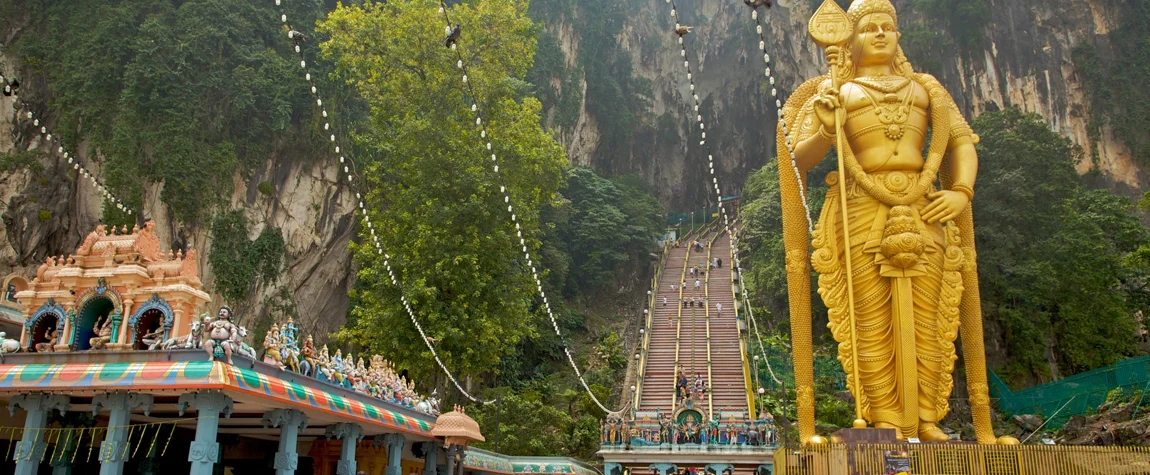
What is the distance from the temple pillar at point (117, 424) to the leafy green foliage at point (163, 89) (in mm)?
10238

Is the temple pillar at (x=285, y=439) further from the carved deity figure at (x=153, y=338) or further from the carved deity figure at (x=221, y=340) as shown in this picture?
the carved deity figure at (x=153, y=338)

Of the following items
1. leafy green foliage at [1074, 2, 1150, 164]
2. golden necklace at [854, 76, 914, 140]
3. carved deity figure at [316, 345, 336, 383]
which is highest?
leafy green foliage at [1074, 2, 1150, 164]

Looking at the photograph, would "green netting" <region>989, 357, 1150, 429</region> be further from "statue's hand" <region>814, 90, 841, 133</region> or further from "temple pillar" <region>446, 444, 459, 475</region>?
"temple pillar" <region>446, 444, 459, 475</region>

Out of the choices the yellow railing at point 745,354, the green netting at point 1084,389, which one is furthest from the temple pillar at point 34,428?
the green netting at point 1084,389

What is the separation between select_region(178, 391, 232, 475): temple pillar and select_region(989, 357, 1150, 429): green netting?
15027mm

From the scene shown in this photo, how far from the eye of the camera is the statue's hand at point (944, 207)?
12039 mm

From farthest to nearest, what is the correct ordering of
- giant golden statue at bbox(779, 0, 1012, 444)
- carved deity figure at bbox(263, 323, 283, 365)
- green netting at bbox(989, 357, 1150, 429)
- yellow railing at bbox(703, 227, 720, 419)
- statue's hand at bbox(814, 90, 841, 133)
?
yellow railing at bbox(703, 227, 720, 419)
green netting at bbox(989, 357, 1150, 429)
giant golden statue at bbox(779, 0, 1012, 444)
statue's hand at bbox(814, 90, 841, 133)
carved deity figure at bbox(263, 323, 283, 365)

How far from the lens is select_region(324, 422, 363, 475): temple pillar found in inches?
428

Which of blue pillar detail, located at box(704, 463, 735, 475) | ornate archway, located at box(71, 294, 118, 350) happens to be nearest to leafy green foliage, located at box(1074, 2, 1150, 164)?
blue pillar detail, located at box(704, 463, 735, 475)

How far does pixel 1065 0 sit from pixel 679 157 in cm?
2166

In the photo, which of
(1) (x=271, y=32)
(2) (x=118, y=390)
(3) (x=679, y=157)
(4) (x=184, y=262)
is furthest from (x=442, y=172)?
(3) (x=679, y=157)

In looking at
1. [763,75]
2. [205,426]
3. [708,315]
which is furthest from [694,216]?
[205,426]

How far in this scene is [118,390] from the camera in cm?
845

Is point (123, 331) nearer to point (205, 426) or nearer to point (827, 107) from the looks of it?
point (205, 426)
